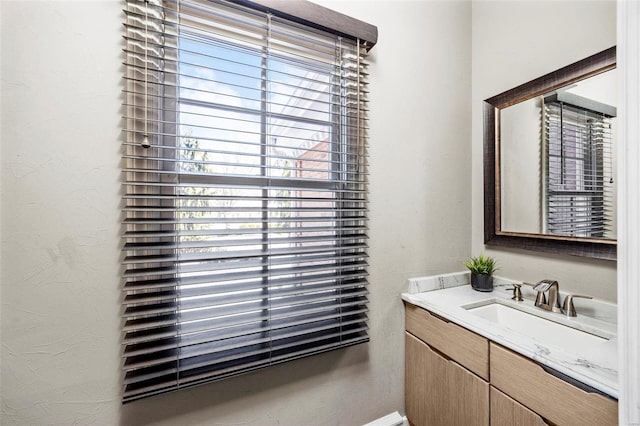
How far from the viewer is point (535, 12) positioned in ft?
4.38

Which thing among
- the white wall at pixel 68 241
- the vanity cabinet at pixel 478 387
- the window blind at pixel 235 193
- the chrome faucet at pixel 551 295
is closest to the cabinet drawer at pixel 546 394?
the vanity cabinet at pixel 478 387

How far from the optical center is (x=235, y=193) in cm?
109

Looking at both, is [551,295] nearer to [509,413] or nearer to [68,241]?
[509,413]

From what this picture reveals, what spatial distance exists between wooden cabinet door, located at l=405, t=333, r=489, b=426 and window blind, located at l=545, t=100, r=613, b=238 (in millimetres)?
806

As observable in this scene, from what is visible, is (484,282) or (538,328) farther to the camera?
(484,282)

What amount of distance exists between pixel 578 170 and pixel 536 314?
2.19 feet

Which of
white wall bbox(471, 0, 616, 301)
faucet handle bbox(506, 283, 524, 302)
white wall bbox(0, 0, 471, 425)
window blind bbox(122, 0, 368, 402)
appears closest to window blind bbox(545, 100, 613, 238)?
white wall bbox(471, 0, 616, 301)

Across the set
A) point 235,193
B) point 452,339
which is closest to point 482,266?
point 452,339

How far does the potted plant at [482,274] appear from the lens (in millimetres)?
1442

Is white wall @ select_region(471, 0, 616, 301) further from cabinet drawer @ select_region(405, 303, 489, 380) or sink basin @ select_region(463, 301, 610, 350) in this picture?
cabinet drawer @ select_region(405, 303, 489, 380)

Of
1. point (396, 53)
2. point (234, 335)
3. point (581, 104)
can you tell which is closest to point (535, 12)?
point (581, 104)

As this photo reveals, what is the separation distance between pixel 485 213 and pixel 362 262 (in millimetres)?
840

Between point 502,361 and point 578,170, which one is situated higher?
point 578,170

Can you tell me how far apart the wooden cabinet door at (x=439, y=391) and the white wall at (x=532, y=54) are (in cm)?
66
